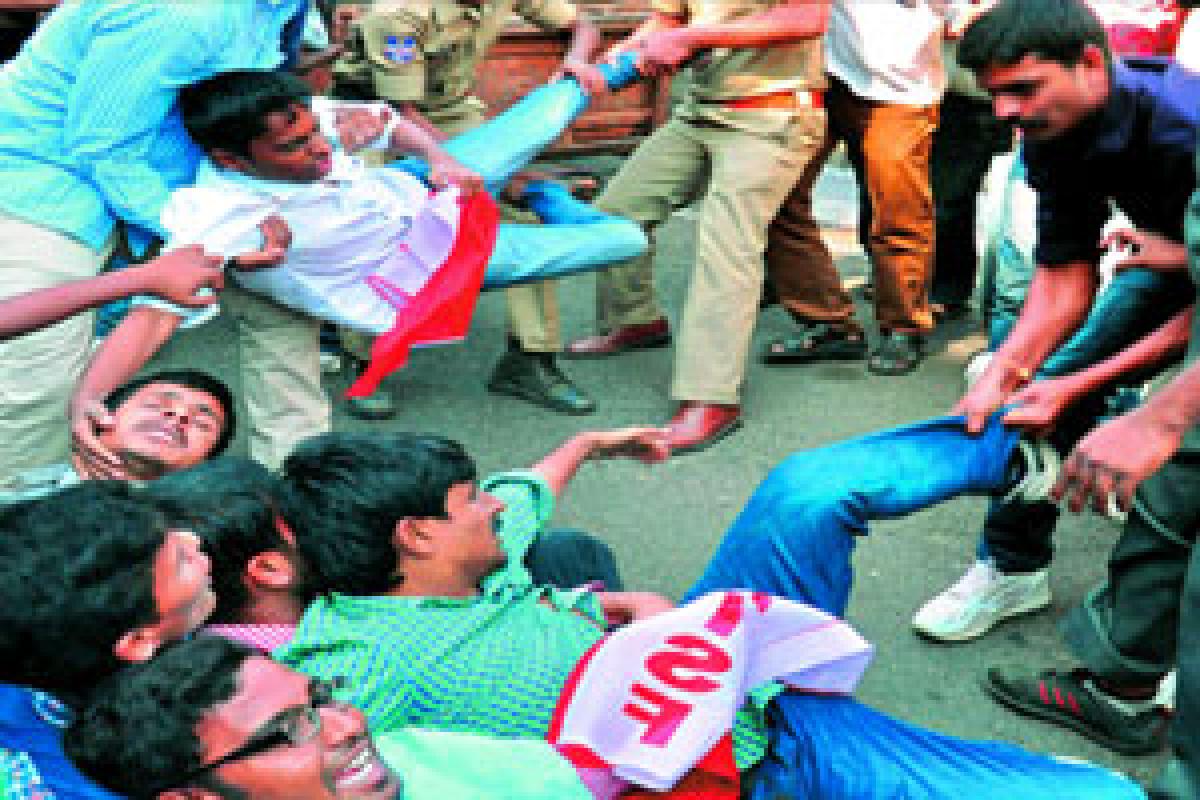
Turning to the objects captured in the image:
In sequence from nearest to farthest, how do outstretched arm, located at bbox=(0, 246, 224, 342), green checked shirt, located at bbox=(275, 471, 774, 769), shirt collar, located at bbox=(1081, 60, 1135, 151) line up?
1. green checked shirt, located at bbox=(275, 471, 774, 769)
2. shirt collar, located at bbox=(1081, 60, 1135, 151)
3. outstretched arm, located at bbox=(0, 246, 224, 342)

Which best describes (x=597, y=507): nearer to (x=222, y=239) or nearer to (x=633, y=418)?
(x=633, y=418)

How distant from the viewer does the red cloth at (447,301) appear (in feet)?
10.7

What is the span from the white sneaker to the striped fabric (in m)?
1.98

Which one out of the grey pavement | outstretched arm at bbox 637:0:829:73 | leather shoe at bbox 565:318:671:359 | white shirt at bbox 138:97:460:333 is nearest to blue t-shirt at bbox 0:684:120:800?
white shirt at bbox 138:97:460:333

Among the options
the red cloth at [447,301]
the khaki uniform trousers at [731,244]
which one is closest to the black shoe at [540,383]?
the khaki uniform trousers at [731,244]

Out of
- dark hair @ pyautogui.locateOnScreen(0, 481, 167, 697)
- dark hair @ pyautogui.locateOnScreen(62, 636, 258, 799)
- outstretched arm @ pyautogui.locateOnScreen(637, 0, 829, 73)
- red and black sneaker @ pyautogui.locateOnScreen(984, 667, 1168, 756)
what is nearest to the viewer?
dark hair @ pyautogui.locateOnScreen(62, 636, 258, 799)

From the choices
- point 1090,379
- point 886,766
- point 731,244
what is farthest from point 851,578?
point 731,244

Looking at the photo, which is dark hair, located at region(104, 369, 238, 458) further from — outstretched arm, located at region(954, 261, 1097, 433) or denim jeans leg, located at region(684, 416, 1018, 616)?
outstretched arm, located at region(954, 261, 1097, 433)

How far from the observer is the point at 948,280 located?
16.2 ft

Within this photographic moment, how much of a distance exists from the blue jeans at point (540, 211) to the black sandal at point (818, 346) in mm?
1037

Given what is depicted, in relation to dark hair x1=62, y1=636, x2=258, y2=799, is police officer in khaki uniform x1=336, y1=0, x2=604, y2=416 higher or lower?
lower

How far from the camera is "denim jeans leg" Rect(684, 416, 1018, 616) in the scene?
88.4 inches

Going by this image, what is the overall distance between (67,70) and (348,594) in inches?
62.3

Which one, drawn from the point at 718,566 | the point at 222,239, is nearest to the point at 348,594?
the point at 718,566
